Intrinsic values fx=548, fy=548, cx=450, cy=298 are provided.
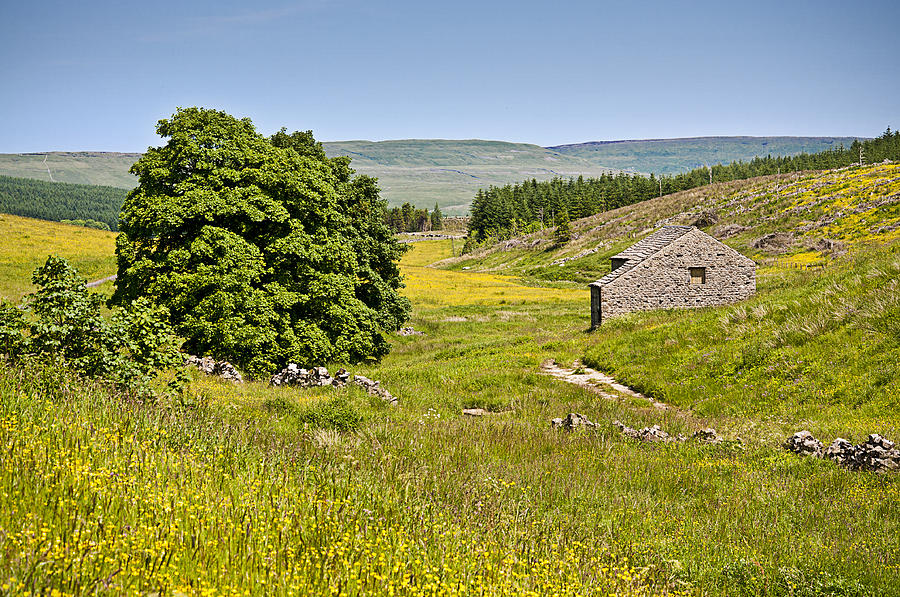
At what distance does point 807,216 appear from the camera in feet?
234

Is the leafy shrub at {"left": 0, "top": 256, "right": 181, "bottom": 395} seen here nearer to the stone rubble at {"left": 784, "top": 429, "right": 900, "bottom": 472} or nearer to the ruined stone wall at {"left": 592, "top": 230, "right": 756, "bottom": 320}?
the stone rubble at {"left": 784, "top": 429, "right": 900, "bottom": 472}

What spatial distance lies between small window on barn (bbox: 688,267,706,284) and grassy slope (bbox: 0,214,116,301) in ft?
134

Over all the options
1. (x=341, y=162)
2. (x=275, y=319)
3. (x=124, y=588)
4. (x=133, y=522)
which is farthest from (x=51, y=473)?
(x=341, y=162)

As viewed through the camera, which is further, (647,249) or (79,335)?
(647,249)

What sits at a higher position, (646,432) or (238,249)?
(238,249)

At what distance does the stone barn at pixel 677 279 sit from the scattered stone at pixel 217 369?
870 inches

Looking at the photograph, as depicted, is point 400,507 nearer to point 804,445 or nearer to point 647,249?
point 804,445

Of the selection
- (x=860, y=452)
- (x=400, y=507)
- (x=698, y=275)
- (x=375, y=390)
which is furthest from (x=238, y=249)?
(x=698, y=275)

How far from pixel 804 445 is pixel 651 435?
9.31 ft

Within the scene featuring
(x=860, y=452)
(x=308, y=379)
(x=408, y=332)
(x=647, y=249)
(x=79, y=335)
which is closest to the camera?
(x=79, y=335)

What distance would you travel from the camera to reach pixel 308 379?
16891 millimetres

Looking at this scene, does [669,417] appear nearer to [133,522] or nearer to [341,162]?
[133,522]

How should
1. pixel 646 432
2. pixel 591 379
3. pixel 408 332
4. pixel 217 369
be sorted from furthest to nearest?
pixel 408 332
pixel 591 379
pixel 217 369
pixel 646 432

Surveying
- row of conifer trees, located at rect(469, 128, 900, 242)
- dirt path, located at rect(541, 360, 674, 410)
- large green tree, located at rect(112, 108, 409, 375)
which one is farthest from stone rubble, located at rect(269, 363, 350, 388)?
row of conifer trees, located at rect(469, 128, 900, 242)
